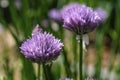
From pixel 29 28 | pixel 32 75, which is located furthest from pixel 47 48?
pixel 29 28

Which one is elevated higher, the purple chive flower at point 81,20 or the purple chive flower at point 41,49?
the purple chive flower at point 81,20

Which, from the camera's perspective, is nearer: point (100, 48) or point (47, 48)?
point (47, 48)

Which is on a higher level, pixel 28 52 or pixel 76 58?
pixel 28 52

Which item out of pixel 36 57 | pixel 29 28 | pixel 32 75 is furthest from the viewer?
pixel 29 28

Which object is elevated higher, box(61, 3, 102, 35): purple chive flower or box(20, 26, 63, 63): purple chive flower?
box(61, 3, 102, 35): purple chive flower

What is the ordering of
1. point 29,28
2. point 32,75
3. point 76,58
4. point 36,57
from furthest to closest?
1. point 76,58
2. point 29,28
3. point 32,75
4. point 36,57

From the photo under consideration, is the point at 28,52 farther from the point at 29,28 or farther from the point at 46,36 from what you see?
the point at 29,28
